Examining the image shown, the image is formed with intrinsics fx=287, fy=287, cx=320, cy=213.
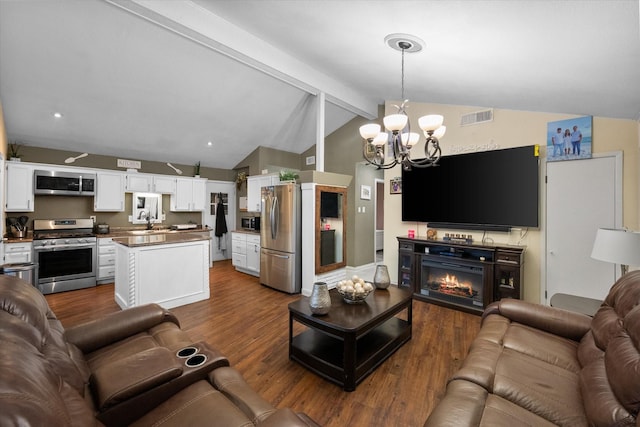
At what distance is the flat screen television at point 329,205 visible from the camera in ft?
15.2

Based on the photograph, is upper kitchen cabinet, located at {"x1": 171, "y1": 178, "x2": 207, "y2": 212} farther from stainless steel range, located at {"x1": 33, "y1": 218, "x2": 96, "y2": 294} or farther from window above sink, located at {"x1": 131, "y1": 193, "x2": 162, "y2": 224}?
stainless steel range, located at {"x1": 33, "y1": 218, "x2": 96, "y2": 294}

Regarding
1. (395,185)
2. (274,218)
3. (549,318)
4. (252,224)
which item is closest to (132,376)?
(549,318)

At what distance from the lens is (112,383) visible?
127 centimetres

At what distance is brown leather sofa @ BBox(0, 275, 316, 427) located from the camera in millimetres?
866

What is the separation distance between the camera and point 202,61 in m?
3.99

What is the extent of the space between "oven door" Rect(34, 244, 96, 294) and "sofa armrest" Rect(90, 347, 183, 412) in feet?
15.1

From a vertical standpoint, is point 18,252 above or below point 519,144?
below

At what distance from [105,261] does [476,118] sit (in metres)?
6.58

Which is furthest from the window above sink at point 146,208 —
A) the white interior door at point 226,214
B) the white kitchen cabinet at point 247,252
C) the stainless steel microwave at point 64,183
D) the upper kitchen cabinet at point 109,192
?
the white kitchen cabinet at point 247,252

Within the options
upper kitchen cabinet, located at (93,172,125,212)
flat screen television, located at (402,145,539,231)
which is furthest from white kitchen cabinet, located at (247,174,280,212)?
flat screen television, located at (402,145,539,231)

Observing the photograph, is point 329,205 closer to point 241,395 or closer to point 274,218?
point 274,218

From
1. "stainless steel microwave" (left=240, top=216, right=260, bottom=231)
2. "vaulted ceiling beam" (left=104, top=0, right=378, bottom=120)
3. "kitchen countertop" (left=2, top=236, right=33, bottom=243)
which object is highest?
"vaulted ceiling beam" (left=104, top=0, right=378, bottom=120)

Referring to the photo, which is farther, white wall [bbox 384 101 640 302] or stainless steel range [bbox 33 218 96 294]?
stainless steel range [bbox 33 218 96 294]

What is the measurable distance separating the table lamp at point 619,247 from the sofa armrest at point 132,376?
114 inches
